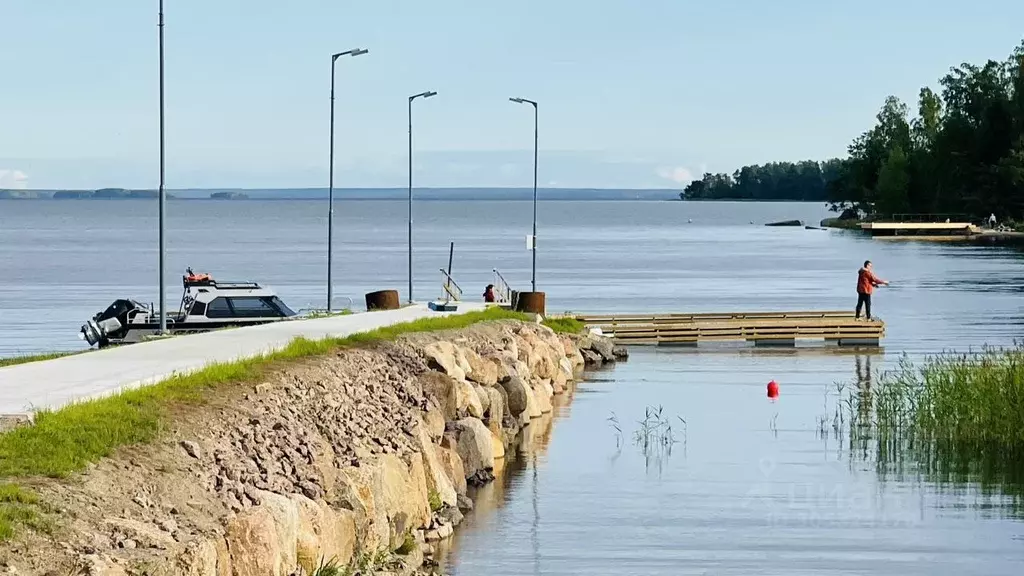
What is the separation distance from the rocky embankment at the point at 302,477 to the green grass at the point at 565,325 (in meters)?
17.5

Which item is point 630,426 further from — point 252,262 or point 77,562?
point 252,262

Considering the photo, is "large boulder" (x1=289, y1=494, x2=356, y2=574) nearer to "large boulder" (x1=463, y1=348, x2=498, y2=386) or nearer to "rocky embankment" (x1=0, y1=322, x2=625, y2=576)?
"rocky embankment" (x1=0, y1=322, x2=625, y2=576)

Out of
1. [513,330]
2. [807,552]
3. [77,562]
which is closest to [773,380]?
[513,330]

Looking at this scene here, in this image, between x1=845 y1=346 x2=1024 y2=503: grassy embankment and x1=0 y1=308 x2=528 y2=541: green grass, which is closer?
x1=0 y1=308 x2=528 y2=541: green grass

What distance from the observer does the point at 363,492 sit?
1881 centimetres

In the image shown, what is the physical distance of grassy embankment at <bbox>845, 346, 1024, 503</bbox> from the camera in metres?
27.2

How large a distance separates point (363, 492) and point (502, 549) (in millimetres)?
3477

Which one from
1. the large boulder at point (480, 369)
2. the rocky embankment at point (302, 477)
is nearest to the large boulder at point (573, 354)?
the large boulder at point (480, 369)

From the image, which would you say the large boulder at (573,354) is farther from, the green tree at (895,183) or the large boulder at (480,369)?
the green tree at (895,183)

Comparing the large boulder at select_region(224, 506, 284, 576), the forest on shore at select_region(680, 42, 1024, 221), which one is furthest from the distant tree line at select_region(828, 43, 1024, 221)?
the large boulder at select_region(224, 506, 284, 576)

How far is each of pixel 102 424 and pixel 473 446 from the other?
10923 mm

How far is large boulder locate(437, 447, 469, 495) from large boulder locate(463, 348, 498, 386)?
4695 millimetres

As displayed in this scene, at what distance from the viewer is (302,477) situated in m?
17.4

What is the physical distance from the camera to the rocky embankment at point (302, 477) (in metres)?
12.8
